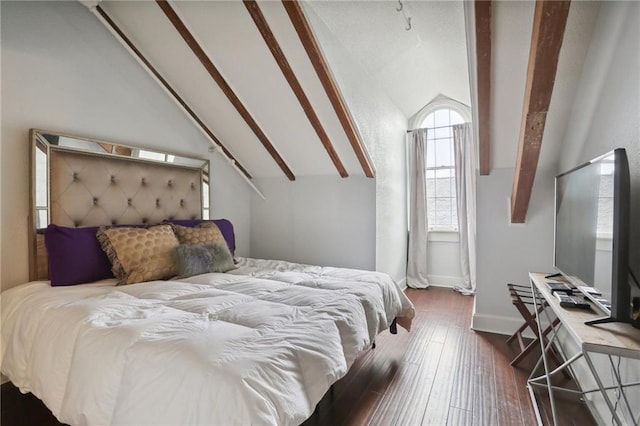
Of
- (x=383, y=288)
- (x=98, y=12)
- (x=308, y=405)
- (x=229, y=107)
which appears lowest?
(x=308, y=405)

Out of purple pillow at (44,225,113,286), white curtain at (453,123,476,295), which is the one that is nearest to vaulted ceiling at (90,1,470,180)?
white curtain at (453,123,476,295)

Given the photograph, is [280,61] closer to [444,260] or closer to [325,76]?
[325,76]

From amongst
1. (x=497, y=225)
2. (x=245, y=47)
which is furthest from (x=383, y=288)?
(x=245, y=47)

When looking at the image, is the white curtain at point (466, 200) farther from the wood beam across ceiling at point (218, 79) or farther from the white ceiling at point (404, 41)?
the wood beam across ceiling at point (218, 79)

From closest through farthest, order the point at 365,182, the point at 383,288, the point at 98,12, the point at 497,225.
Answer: the point at 383,288, the point at 98,12, the point at 497,225, the point at 365,182

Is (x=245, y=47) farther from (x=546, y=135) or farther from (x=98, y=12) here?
(x=546, y=135)

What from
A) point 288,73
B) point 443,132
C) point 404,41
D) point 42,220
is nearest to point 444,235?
point 443,132

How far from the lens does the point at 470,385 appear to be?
1.92m

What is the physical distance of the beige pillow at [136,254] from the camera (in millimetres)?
1980

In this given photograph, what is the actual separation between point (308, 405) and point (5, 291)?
6.51 ft

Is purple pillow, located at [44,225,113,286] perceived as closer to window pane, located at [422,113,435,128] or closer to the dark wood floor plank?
the dark wood floor plank

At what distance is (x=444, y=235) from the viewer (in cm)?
436

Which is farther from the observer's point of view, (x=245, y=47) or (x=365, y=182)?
(x=365, y=182)

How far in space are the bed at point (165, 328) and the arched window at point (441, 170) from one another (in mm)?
2424
